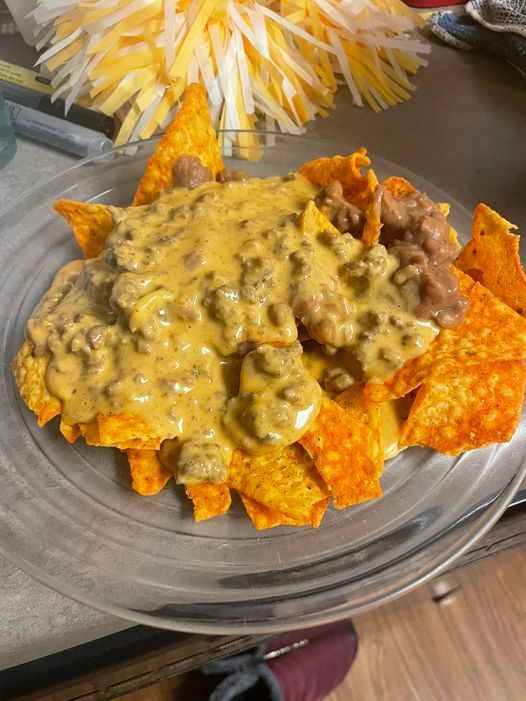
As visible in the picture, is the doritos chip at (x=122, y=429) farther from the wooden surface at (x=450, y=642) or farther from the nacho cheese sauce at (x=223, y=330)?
the wooden surface at (x=450, y=642)

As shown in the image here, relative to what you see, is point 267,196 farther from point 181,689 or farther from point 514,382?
point 181,689

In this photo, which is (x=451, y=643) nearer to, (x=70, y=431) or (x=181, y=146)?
(x=70, y=431)

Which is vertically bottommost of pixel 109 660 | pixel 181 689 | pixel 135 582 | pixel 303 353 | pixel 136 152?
pixel 181 689

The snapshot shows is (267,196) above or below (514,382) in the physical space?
above

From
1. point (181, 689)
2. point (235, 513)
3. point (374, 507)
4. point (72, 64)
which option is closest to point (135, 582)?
point (235, 513)

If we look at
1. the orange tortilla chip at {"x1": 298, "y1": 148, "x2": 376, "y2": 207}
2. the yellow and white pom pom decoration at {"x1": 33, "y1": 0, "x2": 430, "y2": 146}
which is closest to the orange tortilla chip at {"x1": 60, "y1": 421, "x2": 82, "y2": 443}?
the orange tortilla chip at {"x1": 298, "y1": 148, "x2": 376, "y2": 207}

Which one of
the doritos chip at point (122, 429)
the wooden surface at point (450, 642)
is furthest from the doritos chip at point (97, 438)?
the wooden surface at point (450, 642)
